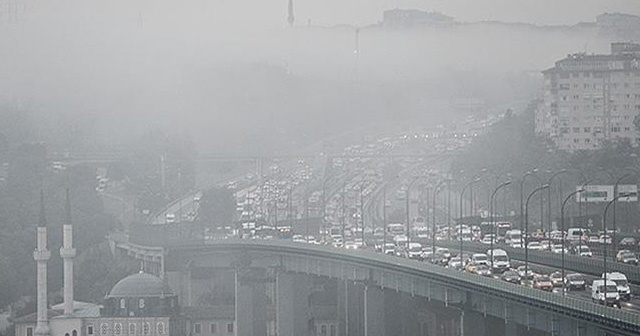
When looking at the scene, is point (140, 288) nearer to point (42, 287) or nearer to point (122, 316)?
point (122, 316)

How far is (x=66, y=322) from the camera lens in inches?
4286

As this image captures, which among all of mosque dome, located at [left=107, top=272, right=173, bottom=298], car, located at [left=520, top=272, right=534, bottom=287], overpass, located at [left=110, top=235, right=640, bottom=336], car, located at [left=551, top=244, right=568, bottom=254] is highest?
car, located at [left=551, top=244, right=568, bottom=254]

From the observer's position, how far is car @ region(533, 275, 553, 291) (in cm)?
7219

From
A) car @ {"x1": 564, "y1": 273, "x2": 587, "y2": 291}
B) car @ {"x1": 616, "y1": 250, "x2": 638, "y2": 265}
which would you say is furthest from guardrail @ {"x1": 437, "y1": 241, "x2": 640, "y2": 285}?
car @ {"x1": 564, "y1": 273, "x2": 587, "y2": 291}

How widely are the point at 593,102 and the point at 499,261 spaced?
68.5 metres

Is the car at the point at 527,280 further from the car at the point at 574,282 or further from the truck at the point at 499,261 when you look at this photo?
the truck at the point at 499,261

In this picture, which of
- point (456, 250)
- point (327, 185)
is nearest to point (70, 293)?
point (456, 250)

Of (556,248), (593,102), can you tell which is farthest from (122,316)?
(593,102)

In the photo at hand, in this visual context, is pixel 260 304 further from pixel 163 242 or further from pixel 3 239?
pixel 3 239

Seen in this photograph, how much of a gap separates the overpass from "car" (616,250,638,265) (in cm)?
574

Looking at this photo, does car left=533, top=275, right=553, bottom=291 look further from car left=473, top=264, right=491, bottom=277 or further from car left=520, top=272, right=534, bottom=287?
car left=473, top=264, right=491, bottom=277

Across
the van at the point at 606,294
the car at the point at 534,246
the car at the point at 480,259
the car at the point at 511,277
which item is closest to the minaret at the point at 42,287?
the car at the point at 534,246

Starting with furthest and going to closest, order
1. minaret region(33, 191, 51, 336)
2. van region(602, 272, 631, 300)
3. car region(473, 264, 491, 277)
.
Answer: minaret region(33, 191, 51, 336) < car region(473, 264, 491, 277) < van region(602, 272, 631, 300)

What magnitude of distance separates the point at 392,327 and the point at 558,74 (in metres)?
68.0
